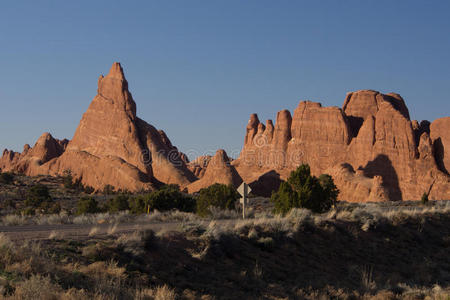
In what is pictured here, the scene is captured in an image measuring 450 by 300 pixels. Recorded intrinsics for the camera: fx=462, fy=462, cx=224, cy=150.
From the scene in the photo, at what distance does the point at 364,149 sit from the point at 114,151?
51451 mm

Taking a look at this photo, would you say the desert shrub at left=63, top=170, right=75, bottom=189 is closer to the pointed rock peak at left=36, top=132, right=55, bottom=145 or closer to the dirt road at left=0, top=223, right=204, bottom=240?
the pointed rock peak at left=36, top=132, right=55, bottom=145

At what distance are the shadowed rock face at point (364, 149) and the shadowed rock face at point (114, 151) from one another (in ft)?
A: 60.1

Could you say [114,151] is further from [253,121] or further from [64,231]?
[64,231]

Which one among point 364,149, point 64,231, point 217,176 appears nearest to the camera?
point 64,231

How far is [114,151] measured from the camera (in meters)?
95.1

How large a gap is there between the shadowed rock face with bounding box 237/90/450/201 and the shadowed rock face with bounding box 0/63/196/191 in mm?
18321

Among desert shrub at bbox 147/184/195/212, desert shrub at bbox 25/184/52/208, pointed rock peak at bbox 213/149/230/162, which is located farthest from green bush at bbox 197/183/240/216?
pointed rock peak at bbox 213/149/230/162

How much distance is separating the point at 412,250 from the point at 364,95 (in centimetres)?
8929

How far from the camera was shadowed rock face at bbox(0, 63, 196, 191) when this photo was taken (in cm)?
8612

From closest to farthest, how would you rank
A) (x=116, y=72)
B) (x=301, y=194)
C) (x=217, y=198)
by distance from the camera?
(x=301, y=194) → (x=217, y=198) → (x=116, y=72)

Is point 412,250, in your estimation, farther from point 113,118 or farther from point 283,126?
point 283,126

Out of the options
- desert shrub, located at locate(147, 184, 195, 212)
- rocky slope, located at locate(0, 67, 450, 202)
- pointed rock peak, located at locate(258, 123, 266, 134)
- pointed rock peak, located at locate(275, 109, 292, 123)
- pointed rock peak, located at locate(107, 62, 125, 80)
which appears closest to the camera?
Result: desert shrub, located at locate(147, 184, 195, 212)

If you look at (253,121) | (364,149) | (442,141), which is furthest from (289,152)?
(442,141)

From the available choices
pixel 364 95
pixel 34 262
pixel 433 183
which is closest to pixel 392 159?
pixel 433 183
